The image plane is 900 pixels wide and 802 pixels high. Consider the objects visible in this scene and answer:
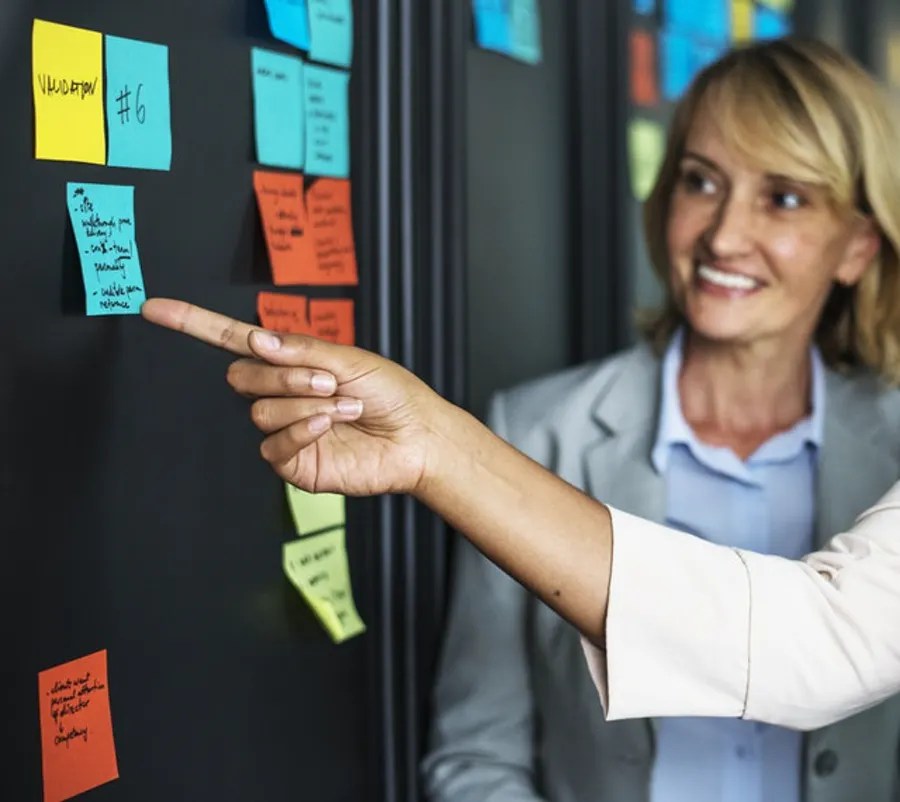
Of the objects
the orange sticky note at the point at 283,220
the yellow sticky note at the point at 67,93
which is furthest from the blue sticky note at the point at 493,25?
the yellow sticky note at the point at 67,93

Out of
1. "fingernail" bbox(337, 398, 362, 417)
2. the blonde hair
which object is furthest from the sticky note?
"fingernail" bbox(337, 398, 362, 417)

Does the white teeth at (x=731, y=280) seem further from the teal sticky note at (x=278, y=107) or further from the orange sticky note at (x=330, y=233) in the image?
the teal sticky note at (x=278, y=107)

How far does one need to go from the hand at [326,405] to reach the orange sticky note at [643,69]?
1.27 meters

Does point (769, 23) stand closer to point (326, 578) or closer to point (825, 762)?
point (825, 762)

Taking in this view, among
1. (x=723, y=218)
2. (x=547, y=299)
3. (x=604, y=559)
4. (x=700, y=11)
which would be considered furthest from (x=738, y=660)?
(x=700, y=11)

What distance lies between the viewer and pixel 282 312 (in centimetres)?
146

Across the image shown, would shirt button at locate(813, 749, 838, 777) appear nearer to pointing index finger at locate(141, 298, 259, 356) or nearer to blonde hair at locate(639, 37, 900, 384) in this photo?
blonde hair at locate(639, 37, 900, 384)

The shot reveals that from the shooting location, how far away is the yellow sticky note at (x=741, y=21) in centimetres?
258

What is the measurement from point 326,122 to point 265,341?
0.52m

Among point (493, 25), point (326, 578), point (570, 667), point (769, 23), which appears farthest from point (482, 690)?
point (769, 23)

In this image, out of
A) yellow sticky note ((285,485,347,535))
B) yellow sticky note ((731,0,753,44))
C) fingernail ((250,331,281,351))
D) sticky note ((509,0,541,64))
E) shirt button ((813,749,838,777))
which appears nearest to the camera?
fingernail ((250,331,281,351))

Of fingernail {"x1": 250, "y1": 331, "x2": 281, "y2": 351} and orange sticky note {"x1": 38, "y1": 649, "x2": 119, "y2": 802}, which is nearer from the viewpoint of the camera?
fingernail {"x1": 250, "y1": 331, "x2": 281, "y2": 351}

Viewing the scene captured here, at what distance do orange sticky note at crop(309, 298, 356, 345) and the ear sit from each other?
28.1 inches

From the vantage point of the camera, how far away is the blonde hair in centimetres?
175
